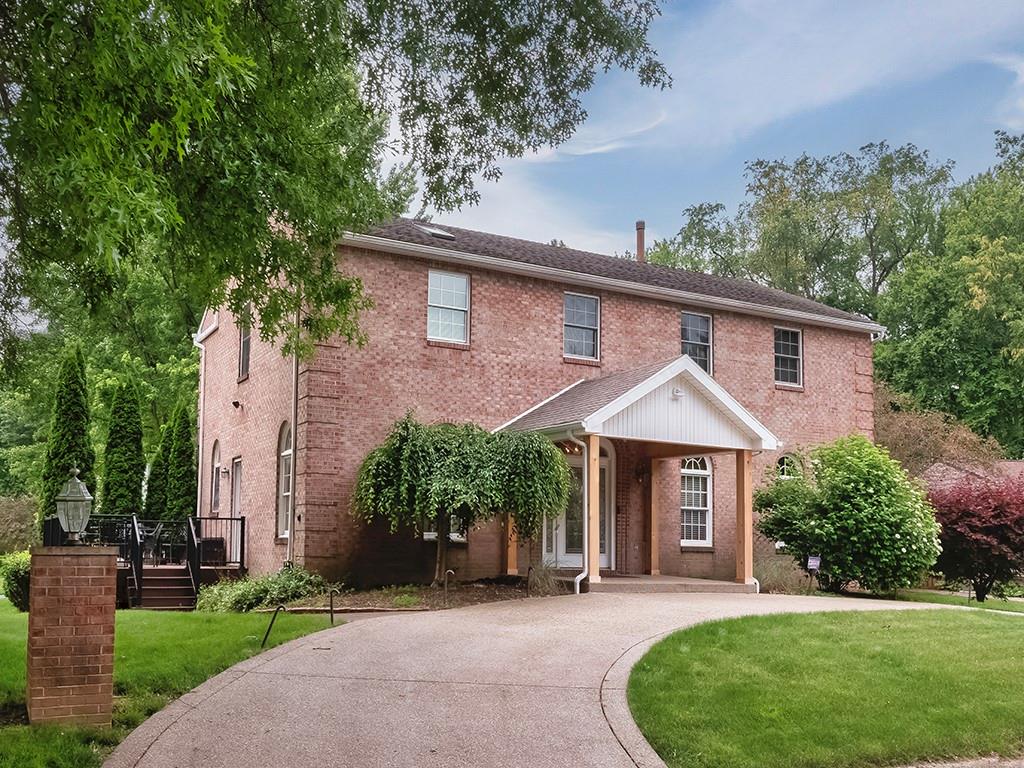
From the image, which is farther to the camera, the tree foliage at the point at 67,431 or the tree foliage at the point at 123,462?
the tree foliage at the point at 123,462

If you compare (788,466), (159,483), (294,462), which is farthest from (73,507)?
(159,483)

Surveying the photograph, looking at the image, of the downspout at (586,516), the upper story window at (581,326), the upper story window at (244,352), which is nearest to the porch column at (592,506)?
the downspout at (586,516)

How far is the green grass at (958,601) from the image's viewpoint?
18.8 m

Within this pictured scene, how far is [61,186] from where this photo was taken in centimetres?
596

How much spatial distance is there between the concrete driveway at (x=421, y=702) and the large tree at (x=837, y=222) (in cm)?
3444

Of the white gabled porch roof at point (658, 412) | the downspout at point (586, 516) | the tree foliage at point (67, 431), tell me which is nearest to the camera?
the downspout at point (586, 516)

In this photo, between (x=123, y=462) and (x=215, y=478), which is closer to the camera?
(x=215, y=478)

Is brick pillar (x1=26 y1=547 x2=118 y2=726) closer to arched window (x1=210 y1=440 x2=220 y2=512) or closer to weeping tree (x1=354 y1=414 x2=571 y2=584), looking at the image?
weeping tree (x1=354 y1=414 x2=571 y2=584)

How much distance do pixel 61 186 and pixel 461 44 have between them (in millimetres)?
6060

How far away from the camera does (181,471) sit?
2642 cm

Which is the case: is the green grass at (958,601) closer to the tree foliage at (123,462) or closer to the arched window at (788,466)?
the arched window at (788,466)

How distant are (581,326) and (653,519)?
4.34 m

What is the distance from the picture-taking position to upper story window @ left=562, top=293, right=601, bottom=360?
68.2ft

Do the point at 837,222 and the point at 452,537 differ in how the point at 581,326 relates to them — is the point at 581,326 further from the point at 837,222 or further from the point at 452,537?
the point at 837,222
